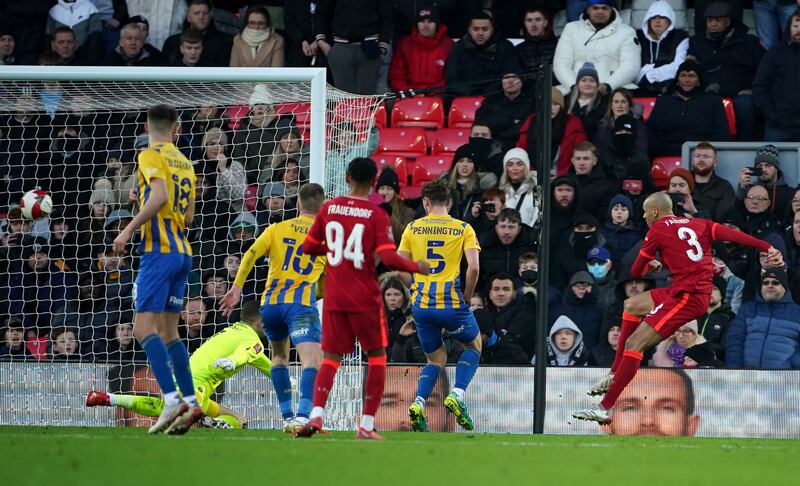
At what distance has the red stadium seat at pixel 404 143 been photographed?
16.2 metres

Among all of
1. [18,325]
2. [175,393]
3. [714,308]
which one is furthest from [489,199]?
[175,393]

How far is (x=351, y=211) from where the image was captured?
8.55 meters

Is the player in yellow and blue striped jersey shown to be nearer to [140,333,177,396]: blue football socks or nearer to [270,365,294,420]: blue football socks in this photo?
[140,333,177,396]: blue football socks

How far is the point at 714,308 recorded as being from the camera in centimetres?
1314

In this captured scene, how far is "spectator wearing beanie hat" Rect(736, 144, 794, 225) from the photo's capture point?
14094mm

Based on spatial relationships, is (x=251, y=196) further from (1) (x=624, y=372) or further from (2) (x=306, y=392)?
(1) (x=624, y=372)

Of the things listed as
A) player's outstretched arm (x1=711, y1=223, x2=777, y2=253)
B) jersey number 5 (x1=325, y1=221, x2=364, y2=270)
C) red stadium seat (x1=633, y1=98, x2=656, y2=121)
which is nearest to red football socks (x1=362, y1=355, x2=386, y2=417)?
jersey number 5 (x1=325, y1=221, x2=364, y2=270)

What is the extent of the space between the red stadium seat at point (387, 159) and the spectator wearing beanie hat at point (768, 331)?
187 inches

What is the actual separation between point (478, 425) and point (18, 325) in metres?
5.23

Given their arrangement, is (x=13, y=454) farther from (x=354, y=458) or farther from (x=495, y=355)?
(x=495, y=355)

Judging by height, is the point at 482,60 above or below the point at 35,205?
above

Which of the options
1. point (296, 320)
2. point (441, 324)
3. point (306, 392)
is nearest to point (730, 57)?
point (441, 324)

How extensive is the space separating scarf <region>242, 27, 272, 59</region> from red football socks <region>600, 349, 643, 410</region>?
7.37 meters

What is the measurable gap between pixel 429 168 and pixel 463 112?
118 cm
